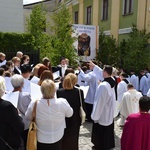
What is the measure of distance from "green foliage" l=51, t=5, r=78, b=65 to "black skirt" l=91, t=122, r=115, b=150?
627 cm

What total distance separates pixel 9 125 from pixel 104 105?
2.63m

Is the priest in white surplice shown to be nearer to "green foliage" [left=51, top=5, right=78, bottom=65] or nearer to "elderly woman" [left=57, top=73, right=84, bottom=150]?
"elderly woman" [left=57, top=73, right=84, bottom=150]

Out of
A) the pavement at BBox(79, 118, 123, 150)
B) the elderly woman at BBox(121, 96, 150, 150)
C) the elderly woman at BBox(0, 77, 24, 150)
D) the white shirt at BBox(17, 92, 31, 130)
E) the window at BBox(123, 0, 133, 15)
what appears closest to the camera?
the elderly woman at BBox(0, 77, 24, 150)

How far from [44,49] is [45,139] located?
969 centimetres

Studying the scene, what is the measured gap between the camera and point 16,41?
15.1 metres

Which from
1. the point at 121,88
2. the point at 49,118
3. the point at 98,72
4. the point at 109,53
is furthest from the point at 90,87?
the point at 109,53

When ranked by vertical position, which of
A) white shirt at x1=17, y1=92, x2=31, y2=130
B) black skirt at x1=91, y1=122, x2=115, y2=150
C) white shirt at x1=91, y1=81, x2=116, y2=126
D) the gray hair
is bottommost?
black skirt at x1=91, y1=122, x2=115, y2=150

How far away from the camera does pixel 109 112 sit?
528cm

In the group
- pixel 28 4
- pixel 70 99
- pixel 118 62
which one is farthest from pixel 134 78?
pixel 28 4

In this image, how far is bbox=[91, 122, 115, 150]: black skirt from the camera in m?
5.36

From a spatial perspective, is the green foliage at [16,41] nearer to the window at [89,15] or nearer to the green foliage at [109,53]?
the green foliage at [109,53]

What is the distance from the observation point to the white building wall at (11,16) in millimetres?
19016

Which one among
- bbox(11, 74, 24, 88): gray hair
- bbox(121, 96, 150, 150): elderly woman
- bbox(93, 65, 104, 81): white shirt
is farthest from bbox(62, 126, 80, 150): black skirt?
bbox(93, 65, 104, 81): white shirt

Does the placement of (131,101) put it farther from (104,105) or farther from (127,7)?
(127,7)
